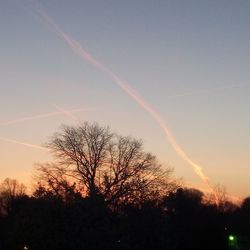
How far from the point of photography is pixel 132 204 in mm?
43688

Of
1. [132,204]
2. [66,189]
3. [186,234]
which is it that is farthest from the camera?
[186,234]

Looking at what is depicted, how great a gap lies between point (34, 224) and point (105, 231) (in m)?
5.16

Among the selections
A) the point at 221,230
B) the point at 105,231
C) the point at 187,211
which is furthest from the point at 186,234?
the point at 105,231

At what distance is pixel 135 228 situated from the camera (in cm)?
3675

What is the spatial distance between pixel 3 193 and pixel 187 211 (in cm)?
4676

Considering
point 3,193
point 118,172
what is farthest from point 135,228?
point 3,193

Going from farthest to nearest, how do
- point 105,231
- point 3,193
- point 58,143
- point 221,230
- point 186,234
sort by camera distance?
point 3,193 < point 58,143 < point 221,230 < point 186,234 < point 105,231

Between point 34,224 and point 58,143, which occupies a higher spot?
point 58,143

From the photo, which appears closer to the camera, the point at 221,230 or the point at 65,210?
the point at 65,210

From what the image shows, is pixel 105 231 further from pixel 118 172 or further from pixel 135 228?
pixel 118 172

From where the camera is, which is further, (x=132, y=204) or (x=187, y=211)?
(x=187, y=211)

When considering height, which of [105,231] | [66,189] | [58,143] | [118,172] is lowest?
[105,231]

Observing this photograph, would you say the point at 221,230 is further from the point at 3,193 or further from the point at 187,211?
the point at 3,193

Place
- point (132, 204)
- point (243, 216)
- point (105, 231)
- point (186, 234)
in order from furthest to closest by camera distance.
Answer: point (243, 216), point (186, 234), point (132, 204), point (105, 231)
